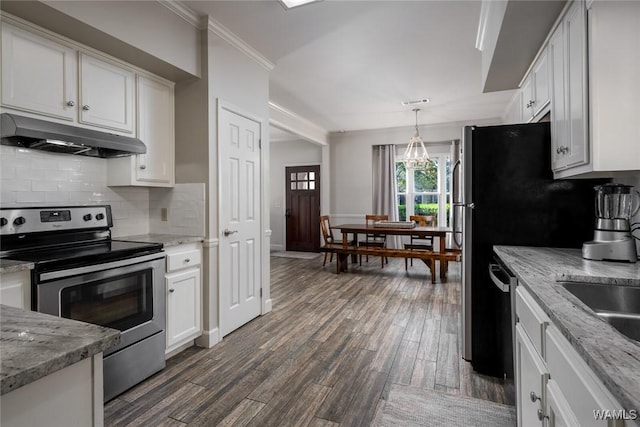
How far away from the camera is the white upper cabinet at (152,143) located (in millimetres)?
2484

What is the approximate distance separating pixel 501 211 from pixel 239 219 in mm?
2167

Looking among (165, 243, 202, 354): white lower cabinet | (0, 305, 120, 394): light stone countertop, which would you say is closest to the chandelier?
(165, 243, 202, 354): white lower cabinet

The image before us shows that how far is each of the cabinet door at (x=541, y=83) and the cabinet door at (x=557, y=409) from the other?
186 centimetres

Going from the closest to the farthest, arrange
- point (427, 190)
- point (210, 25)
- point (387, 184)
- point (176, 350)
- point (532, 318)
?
point (532, 318), point (176, 350), point (210, 25), point (427, 190), point (387, 184)

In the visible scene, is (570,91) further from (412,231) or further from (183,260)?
(412,231)

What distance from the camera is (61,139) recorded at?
6.23 feet

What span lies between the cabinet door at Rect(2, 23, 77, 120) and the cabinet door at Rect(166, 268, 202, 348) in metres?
1.31

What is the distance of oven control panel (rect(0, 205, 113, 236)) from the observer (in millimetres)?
1843

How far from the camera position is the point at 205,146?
8.59 feet

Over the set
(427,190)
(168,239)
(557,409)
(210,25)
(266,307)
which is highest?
(210,25)

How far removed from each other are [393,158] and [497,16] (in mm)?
4758

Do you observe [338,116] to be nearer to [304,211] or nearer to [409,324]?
[304,211]

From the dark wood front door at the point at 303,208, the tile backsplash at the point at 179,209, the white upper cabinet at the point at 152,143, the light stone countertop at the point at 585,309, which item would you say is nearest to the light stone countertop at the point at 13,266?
the white upper cabinet at the point at 152,143

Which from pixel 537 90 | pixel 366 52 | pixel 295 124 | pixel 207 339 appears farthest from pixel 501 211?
pixel 295 124
